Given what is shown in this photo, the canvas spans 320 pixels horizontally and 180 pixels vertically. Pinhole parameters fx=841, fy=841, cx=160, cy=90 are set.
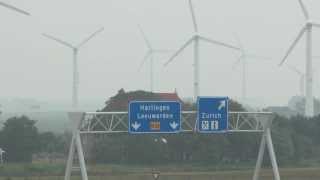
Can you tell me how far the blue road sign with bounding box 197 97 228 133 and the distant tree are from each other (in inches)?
2549

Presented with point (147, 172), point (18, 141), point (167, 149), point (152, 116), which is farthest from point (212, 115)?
point (18, 141)

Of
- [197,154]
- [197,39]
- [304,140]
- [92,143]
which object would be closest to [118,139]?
[92,143]

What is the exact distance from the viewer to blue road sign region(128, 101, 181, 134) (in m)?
53.0

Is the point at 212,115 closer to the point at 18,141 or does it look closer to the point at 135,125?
the point at 135,125

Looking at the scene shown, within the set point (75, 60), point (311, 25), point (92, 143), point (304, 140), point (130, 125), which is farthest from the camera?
point (304, 140)

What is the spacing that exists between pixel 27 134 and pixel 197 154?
24.5 meters

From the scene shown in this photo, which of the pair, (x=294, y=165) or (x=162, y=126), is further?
(x=294, y=165)

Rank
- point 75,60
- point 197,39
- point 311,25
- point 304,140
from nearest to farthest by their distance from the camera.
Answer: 1. point 311,25
2. point 197,39
3. point 75,60
4. point 304,140

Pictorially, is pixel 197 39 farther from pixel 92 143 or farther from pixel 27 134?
pixel 27 134

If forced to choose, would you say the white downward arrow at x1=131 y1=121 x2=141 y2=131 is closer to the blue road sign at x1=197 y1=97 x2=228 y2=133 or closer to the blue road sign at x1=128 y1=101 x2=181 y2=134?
the blue road sign at x1=128 y1=101 x2=181 y2=134

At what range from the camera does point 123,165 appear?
109m

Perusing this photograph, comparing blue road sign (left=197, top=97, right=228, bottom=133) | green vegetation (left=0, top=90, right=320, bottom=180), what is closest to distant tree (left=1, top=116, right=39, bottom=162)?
green vegetation (left=0, top=90, right=320, bottom=180)

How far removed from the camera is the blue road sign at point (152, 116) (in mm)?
53000

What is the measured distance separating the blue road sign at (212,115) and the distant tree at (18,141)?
64.7 meters
